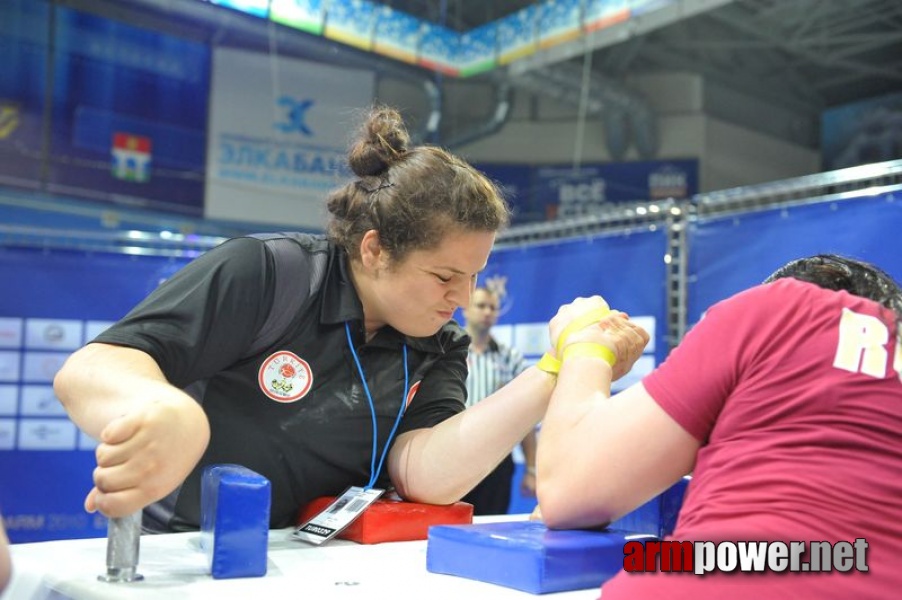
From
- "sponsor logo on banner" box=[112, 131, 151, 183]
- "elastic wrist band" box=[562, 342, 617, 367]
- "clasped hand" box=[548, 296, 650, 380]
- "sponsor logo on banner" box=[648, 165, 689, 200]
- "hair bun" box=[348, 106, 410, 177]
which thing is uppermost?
"sponsor logo on banner" box=[648, 165, 689, 200]

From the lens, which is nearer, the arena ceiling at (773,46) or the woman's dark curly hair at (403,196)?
the woman's dark curly hair at (403,196)

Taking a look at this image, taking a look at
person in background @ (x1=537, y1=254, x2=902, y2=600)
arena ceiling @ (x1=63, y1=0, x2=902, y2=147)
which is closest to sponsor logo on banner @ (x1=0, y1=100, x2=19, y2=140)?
arena ceiling @ (x1=63, y1=0, x2=902, y2=147)

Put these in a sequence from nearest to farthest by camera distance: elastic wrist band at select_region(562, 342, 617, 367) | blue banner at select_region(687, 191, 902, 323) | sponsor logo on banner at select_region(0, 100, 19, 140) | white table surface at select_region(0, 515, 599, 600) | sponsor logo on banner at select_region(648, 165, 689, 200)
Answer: white table surface at select_region(0, 515, 599, 600) < elastic wrist band at select_region(562, 342, 617, 367) < blue banner at select_region(687, 191, 902, 323) < sponsor logo on banner at select_region(0, 100, 19, 140) < sponsor logo on banner at select_region(648, 165, 689, 200)

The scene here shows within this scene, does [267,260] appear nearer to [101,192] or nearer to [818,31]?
[101,192]

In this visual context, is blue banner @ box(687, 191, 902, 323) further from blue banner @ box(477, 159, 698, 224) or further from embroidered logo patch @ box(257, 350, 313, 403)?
blue banner @ box(477, 159, 698, 224)

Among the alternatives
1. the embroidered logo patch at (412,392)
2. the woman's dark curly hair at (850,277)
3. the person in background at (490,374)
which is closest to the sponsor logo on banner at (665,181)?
the person in background at (490,374)

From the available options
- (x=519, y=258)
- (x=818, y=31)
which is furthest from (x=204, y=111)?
(x=818, y=31)

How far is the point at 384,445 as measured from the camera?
1366mm

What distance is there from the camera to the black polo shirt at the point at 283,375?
116cm

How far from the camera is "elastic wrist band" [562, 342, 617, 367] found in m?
0.99

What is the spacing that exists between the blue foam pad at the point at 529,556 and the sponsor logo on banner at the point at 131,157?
7.25 m

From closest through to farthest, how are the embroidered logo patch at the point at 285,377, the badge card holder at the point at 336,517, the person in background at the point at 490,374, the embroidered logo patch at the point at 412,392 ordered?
the badge card holder at the point at 336,517 < the embroidered logo patch at the point at 285,377 < the embroidered logo patch at the point at 412,392 < the person in background at the point at 490,374

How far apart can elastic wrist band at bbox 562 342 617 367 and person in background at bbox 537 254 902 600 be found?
137 millimetres

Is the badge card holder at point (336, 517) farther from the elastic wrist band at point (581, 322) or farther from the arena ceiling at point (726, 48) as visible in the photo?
the arena ceiling at point (726, 48)
